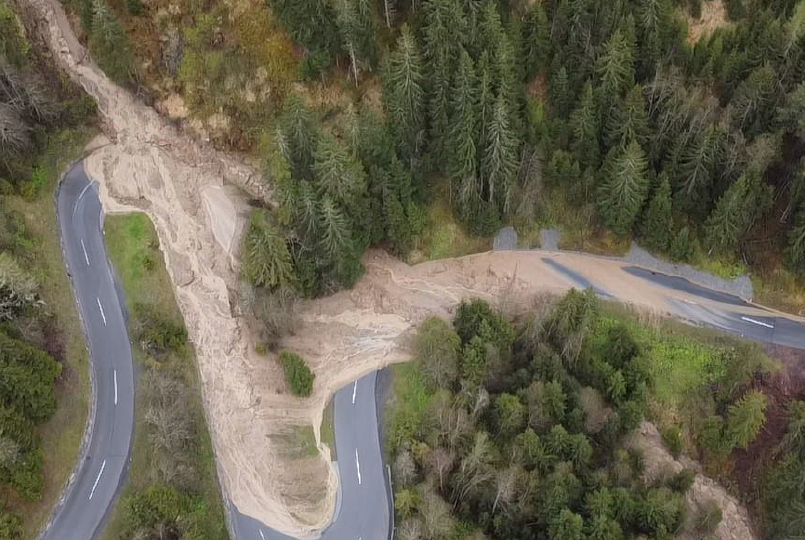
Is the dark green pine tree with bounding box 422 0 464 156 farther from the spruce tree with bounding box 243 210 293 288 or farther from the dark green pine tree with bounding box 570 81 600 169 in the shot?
the spruce tree with bounding box 243 210 293 288

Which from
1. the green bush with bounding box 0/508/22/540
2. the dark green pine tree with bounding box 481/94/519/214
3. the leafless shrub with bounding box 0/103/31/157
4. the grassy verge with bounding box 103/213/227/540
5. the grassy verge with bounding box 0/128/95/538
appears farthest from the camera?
the leafless shrub with bounding box 0/103/31/157

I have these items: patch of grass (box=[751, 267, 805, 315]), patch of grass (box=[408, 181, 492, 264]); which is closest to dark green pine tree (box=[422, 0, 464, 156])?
patch of grass (box=[408, 181, 492, 264])

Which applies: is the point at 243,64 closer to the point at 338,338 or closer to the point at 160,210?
the point at 160,210

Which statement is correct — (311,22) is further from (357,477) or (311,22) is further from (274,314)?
(357,477)

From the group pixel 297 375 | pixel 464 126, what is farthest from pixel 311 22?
pixel 297 375

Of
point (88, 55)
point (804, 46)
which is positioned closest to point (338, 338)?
point (88, 55)

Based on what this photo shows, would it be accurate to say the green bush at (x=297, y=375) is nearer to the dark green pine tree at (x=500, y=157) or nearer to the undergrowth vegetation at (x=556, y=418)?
the undergrowth vegetation at (x=556, y=418)

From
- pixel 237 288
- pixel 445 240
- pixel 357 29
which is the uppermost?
pixel 357 29
